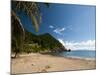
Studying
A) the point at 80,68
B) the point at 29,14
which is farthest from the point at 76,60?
the point at 29,14

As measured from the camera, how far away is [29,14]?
2363mm

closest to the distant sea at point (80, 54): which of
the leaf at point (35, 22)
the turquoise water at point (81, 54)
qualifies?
the turquoise water at point (81, 54)

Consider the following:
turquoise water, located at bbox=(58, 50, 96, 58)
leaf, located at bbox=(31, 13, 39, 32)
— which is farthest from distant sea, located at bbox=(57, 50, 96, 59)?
leaf, located at bbox=(31, 13, 39, 32)

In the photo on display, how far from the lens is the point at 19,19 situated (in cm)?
231

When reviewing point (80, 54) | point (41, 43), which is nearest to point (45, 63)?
point (41, 43)

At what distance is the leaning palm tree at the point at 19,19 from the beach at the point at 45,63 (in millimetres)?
136

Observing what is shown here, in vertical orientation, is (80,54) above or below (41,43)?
below

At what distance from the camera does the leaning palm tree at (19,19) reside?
2.29 metres

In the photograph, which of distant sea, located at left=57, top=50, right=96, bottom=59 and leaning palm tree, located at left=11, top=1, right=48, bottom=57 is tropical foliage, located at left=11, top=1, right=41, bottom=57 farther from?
distant sea, located at left=57, top=50, right=96, bottom=59

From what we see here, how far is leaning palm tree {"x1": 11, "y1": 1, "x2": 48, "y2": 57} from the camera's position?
90.0 inches

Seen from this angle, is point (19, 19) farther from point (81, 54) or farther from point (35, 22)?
point (81, 54)

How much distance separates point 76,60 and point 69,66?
12cm

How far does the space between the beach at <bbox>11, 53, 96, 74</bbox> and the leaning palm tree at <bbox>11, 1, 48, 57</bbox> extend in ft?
0.45

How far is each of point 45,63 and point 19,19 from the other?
24.2 inches
